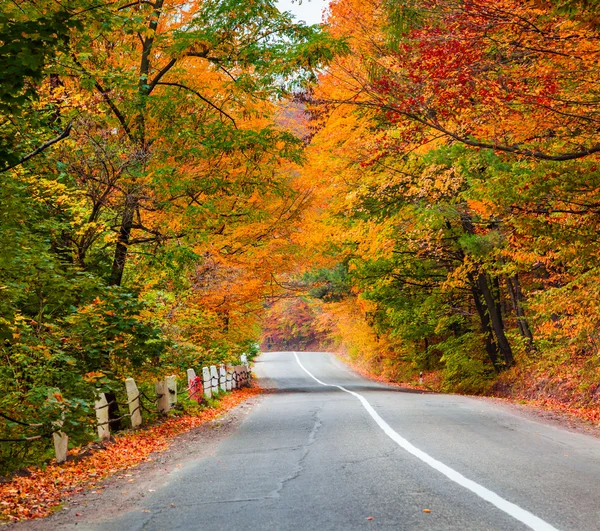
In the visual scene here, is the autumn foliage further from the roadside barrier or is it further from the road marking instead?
the roadside barrier

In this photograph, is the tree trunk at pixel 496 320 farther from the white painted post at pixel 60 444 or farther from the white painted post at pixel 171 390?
the white painted post at pixel 60 444

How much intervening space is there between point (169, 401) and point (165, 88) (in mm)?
6736

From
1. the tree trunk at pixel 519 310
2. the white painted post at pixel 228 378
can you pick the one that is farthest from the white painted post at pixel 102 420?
the tree trunk at pixel 519 310

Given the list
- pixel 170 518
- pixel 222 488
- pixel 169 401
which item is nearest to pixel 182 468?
pixel 222 488

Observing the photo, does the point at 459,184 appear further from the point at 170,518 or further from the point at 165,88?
the point at 170,518

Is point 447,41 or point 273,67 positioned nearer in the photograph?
point 447,41

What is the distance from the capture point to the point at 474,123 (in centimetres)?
1023

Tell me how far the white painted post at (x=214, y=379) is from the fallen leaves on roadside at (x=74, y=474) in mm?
6175

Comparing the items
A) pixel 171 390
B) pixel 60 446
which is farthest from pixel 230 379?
pixel 60 446

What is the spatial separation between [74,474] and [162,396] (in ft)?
18.1

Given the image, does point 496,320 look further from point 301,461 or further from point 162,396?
point 301,461

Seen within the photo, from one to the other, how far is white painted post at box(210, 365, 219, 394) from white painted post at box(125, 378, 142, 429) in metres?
6.59

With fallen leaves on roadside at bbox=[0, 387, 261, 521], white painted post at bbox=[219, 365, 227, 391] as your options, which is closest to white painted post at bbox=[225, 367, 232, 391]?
white painted post at bbox=[219, 365, 227, 391]

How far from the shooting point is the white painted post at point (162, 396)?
13.1m
